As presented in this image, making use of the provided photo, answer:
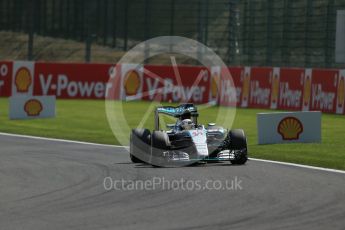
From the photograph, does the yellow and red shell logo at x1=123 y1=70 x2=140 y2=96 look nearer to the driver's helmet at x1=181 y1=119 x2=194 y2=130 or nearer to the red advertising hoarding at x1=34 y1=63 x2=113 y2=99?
the red advertising hoarding at x1=34 y1=63 x2=113 y2=99

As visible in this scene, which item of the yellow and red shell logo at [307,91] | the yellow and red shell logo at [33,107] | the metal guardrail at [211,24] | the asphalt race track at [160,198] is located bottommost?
the yellow and red shell logo at [33,107]

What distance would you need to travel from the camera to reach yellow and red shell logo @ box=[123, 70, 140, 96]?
1524 inches

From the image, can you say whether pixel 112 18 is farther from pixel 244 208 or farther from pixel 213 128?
pixel 244 208

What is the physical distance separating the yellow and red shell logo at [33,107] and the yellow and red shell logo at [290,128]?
11.4 metres

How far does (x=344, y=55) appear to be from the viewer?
2123 cm

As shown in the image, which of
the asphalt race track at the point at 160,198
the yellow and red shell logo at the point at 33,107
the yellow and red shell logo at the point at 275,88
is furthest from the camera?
the yellow and red shell logo at the point at 275,88

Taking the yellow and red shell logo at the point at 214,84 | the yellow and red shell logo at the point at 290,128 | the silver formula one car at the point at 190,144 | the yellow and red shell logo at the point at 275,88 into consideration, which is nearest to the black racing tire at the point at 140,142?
the silver formula one car at the point at 190,144

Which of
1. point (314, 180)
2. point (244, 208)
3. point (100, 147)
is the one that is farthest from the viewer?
point (100, 147)

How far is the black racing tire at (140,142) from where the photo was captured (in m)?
15.7

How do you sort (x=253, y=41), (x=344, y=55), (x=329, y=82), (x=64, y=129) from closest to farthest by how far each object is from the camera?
(x=344, y=55), (x=64, y=129), (x=329, y=82), (x=253, y=41)

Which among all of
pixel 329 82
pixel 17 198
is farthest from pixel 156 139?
pixel 329 82

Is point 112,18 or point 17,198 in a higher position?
point 112,18

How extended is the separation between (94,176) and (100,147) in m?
5.62

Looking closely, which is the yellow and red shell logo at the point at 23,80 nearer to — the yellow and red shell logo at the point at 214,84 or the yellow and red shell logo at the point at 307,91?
the yellow and red shell logo at the point at 214,84
